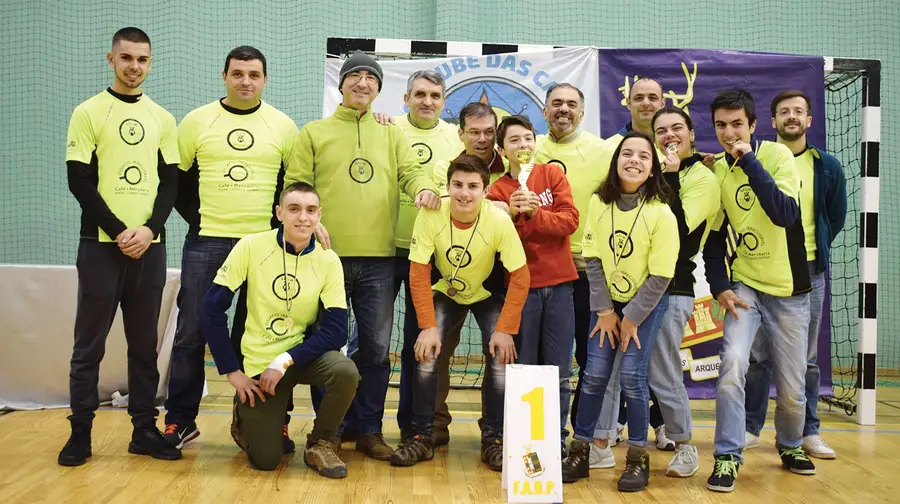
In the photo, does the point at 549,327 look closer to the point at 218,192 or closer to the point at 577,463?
the point at 577,463

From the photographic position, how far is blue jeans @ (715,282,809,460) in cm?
315

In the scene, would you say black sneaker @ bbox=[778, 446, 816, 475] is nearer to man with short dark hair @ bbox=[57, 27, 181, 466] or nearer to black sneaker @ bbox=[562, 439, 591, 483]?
black sneaker @ bbox=[562, 439, 591, 483]

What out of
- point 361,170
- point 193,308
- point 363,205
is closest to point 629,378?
point 363,205

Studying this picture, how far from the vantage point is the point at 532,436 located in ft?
9.27

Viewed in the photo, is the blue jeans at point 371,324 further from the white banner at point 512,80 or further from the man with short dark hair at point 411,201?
the white banner at point 512,80

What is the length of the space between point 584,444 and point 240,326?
158 cm

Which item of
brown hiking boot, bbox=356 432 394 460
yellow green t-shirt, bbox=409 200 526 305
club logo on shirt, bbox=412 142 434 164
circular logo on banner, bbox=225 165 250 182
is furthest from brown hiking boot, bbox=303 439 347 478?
club logo on shirt, bbox=412 142 434 164

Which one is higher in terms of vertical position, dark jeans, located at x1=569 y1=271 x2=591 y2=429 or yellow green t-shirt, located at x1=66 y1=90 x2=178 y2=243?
yellow green t-shirt, located at x1=66 y1=90 x2=178 y2=243

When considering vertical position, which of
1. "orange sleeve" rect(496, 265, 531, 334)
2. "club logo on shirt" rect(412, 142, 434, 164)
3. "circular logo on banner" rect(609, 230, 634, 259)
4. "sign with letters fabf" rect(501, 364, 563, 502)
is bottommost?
"sign with letters fabf" rect(501, 364, 563, 502)

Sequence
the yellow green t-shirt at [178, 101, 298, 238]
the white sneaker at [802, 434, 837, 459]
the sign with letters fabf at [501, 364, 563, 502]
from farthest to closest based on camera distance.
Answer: the white sneaker at [802, 434, 837, 459] < the yellow green t-shirt at [178, 101, 298, 238] < the sign with letters fabf at [501, 364, 563, 502]

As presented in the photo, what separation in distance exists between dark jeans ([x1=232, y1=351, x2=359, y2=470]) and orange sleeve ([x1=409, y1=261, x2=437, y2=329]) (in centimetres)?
35

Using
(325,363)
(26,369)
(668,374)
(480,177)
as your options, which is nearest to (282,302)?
(325,363)

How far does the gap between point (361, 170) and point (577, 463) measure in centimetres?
155

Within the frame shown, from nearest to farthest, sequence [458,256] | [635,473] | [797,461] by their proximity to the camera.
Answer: [635,473] → [458,256] → [797,461]
